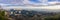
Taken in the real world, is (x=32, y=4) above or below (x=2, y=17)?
above

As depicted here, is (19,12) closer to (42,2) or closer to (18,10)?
(18,10)

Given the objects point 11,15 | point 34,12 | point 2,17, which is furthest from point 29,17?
point 2,17

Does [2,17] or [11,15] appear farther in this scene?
[11,15]

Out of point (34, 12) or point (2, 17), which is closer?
point (2, 17)

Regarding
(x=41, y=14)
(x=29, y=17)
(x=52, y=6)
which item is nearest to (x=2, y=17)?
(x=29, y=17)

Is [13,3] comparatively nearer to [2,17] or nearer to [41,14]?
[2,17]

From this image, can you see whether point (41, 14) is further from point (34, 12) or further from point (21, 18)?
point (21, 18)

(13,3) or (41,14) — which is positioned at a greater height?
(13,3)
